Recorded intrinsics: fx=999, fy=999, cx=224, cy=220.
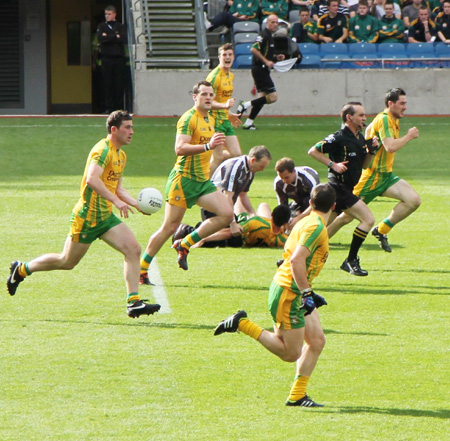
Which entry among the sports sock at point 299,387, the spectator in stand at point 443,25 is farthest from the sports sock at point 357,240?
the spectator in stand at point 443,25

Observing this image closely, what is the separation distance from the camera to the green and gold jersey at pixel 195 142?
35.2ft

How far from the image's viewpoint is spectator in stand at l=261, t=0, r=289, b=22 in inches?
1070

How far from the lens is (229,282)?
1095 cm

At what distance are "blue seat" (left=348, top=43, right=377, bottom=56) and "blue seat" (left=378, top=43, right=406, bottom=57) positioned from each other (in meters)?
0.19

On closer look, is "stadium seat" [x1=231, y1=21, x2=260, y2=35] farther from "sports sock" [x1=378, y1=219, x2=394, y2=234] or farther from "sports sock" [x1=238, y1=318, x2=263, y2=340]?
"sports sock" [x1=238, y1=318, x2=263, y2=340]

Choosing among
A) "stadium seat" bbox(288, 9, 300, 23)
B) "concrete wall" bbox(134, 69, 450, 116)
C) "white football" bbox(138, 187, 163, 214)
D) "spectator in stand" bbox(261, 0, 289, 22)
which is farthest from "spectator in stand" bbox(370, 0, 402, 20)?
"white football" bbox(138, 187, 163, 214)

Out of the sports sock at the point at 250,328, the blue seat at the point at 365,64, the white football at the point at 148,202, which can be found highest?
the blue seat at the point at 365,64

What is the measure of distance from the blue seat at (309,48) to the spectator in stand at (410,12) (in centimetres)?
285

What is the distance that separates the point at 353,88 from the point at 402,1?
5.22m

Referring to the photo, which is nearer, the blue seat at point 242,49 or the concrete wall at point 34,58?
the blue seat at point 242,49

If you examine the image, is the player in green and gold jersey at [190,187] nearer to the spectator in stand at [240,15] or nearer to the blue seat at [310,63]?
the blue seat at [310,63]

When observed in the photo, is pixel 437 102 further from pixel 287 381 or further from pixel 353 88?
pixel 287 381

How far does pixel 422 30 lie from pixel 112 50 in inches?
342

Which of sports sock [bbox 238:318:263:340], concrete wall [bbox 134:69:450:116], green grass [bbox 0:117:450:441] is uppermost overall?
concrete wall [bbox 134:69:450:116]
